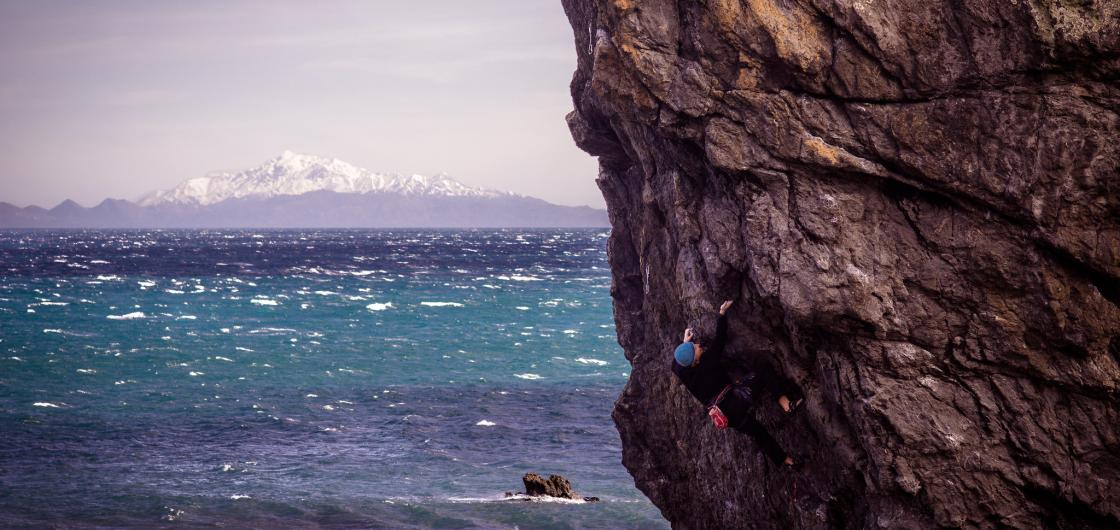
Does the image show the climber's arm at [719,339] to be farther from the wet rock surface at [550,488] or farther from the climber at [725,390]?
the wet rock surface at [550,488]

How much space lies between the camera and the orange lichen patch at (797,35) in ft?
36.9

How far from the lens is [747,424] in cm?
1305

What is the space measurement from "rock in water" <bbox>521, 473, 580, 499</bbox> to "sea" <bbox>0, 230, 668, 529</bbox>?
45 cm

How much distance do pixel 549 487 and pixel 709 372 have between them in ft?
29.6

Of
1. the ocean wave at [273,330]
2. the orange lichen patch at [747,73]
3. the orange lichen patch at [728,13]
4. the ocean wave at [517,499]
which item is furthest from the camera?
the ocean wave at [273,330]

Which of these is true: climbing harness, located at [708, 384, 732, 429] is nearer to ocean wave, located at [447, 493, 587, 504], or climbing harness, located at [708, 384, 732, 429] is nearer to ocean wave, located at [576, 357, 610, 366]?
ocean wave, located at [447, 493, 587, 504]

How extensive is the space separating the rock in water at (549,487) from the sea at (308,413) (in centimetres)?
45

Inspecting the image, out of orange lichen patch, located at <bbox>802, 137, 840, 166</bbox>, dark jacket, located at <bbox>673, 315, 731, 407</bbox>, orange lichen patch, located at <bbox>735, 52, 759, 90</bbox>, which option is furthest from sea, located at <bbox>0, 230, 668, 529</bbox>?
orange lichen patch, located at <bbox>735, 52, 759, 90</bbox>

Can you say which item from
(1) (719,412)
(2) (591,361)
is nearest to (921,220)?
(1) (719,412)

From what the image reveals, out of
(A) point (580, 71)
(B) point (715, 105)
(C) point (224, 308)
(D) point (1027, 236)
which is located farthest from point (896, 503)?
(C) point (224, 308)

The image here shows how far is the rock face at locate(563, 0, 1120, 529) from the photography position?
10344 mm

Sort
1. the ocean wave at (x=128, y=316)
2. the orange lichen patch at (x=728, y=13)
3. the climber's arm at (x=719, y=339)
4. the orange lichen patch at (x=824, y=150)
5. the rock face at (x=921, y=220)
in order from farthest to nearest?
the ocean wave at (x=128, y=316)
the climber's arm at (x=719, y=339)
the orange lichen patch at (x=728, y=13)
the orange lichen patch at (x=824, y=150)
the rock face at (x=921, y=220)

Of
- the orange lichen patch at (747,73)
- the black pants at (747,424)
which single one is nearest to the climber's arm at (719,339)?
the black pants at (747,424)

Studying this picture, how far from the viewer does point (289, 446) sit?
2602cm
